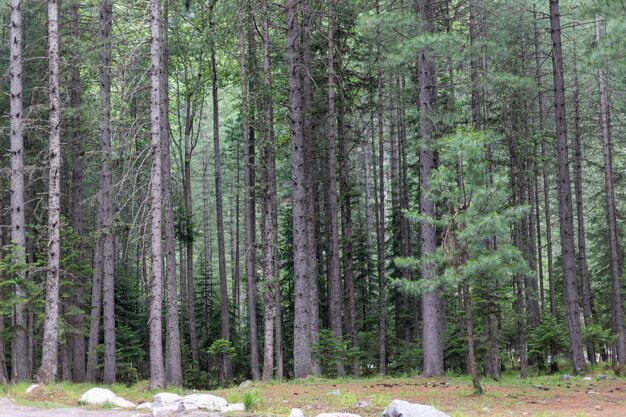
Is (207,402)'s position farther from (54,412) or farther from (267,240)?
(267,240)

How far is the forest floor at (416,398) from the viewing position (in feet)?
32.0

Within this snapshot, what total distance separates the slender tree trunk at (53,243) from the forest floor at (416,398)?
82cm

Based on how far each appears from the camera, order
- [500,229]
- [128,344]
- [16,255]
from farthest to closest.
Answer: [128,344] < [16,255] < [500,229]

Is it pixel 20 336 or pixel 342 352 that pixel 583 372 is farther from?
pixel 20 336

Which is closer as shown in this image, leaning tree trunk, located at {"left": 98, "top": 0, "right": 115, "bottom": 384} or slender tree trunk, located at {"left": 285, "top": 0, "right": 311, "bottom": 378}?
slender tree trunk, located at {"left": 285, "top": 0, "right": 311, "bottom": 378}

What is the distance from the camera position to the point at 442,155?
12.0 metres

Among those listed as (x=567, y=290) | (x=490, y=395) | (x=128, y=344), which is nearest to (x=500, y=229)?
(x=490, y=395)

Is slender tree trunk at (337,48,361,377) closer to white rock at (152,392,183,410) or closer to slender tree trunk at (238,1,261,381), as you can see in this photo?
slender tree trunk at (238,1,261,381)

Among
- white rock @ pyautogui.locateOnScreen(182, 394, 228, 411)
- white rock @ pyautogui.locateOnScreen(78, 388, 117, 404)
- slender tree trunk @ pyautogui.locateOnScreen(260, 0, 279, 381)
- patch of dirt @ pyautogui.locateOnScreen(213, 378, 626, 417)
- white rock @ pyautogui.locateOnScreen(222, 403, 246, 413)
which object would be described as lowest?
patch of dirt @ pyautogui.locateOnScreen(213, 378, 626, 417)

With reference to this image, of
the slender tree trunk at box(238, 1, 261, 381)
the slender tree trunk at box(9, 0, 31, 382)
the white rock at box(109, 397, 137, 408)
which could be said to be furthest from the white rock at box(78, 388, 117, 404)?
the slender tree trunk at box(238, 1, 261, 381)

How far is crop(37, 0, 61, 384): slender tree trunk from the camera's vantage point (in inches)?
533

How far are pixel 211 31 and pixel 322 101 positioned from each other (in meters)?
5.63

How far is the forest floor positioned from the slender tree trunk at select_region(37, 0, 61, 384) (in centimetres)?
82

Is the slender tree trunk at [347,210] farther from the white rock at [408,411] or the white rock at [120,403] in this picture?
the white rock at [408,411]
